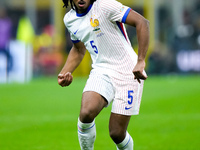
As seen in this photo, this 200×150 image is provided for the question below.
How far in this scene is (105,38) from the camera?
20.6 ft

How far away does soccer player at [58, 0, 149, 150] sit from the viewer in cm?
611

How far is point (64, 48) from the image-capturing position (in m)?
26.4

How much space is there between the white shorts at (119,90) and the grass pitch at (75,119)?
206 cm

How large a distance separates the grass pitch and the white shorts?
206cm

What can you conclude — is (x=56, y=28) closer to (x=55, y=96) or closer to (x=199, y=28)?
(x=199, y=28)

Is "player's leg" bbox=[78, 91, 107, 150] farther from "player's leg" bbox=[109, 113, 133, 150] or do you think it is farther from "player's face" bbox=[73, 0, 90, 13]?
"player's face" bbox=[73, 0, 90, 13]

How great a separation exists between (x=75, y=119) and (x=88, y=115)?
6.05 m

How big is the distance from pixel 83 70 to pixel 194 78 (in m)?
5.81

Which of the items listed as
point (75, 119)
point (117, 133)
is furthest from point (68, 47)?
point (117, 133)

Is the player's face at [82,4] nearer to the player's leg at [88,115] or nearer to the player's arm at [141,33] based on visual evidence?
the player's arm at [141,33]

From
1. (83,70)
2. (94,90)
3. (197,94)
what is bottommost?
(83,70)

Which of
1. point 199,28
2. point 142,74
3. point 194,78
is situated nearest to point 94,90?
point 142,74

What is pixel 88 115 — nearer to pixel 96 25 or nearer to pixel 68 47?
pixel 96 25

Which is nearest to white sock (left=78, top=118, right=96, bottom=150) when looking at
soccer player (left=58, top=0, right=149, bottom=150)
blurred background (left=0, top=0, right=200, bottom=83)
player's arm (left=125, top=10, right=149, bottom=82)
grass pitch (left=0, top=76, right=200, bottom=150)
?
soccer player (left=58, top=0, right=149, bottom=150)
